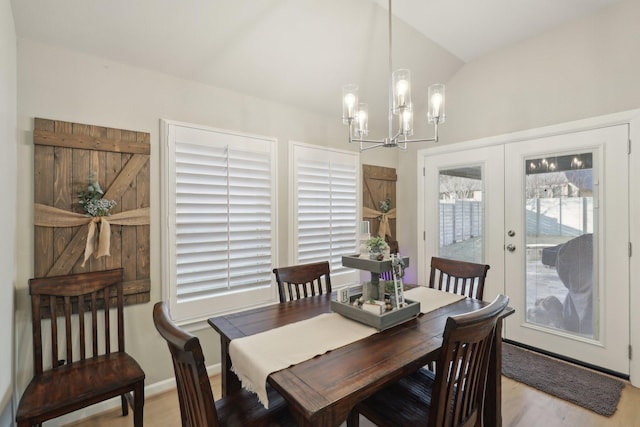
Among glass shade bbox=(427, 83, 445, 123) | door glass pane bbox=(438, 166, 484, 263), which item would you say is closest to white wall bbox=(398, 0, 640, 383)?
door glass pane bbox=(438, 166, 484, 263)

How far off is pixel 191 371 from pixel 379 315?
35.8 inches

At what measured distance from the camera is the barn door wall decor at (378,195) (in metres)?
3.73

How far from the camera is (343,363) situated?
125 cm

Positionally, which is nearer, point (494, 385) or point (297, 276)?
point (494, 385)

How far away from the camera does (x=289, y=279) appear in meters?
2.22

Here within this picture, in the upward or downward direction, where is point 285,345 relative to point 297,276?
downward

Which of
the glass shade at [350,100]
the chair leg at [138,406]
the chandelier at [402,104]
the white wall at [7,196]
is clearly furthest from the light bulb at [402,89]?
the chair leg at [138,406]

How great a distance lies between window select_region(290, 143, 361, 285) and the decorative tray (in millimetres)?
1409

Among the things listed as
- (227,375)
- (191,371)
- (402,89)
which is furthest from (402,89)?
(227,375)

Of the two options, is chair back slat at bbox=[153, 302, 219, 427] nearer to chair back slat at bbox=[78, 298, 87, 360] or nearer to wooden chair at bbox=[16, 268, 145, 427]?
wooden chair at bbox=[16, 268, 145, 427]

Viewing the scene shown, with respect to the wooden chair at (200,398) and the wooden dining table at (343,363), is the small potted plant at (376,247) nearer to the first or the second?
the wooden dining table at (343,363)

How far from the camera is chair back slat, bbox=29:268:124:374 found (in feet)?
5.92

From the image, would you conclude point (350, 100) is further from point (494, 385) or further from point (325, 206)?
point (494, 385)

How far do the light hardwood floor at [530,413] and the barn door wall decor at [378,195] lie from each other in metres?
1.99
